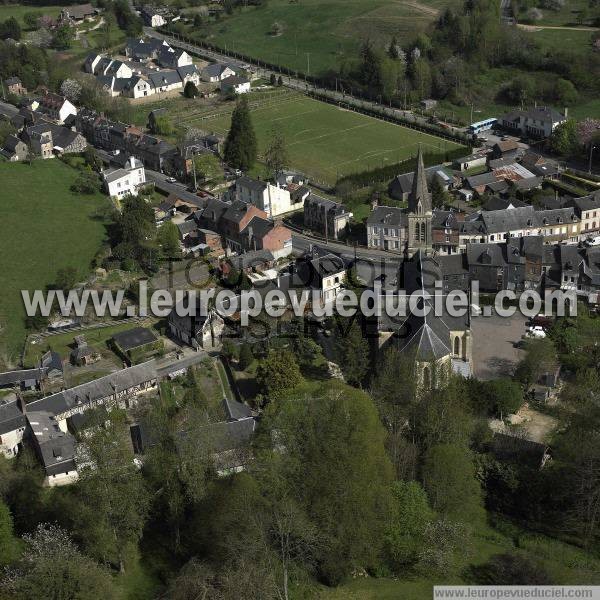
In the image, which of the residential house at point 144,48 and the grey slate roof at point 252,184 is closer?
the grey slate roof at point 252,184

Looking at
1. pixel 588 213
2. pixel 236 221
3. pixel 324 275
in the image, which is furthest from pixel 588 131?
pixel 324 275

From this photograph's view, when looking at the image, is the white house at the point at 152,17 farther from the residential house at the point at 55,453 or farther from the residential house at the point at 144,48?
the residential house at the point at 55,453

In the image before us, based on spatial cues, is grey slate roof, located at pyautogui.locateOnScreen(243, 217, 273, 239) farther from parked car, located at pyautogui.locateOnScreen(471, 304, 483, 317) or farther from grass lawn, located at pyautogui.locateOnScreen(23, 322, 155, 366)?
parked car, located at pyautogui.locateOnScreen(471, 304, 483, 317)

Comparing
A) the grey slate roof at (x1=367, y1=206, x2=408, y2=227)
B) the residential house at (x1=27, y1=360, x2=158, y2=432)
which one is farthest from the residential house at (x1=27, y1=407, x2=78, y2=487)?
the grey slate roof at (x1=367, y1=206, x2=408, y2=227)

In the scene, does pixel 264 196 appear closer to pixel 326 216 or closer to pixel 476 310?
→ pixel 326 216

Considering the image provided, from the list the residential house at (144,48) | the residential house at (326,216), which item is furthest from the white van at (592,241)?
the residential house at (144,48)

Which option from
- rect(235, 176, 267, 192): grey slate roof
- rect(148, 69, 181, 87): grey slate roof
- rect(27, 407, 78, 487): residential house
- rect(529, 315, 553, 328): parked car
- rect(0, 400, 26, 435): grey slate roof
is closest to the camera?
rect(27, 407, 78, 487): residential house

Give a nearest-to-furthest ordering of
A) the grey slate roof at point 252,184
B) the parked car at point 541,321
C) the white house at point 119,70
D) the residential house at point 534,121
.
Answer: the parked car at point 541,321 < the grey slate roof at point 252,184 < the residential house at point 534,121 < the white house at point 119,70
